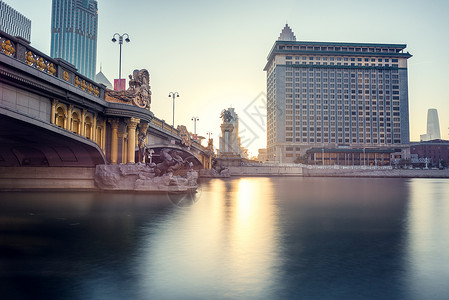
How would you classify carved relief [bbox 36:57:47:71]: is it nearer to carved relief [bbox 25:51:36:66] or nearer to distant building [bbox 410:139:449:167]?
carved relief [bbox 25:51:36:66]

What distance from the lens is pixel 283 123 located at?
534 ft

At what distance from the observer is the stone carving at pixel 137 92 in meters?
29.9

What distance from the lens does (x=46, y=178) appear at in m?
29.2

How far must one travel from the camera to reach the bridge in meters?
17.2

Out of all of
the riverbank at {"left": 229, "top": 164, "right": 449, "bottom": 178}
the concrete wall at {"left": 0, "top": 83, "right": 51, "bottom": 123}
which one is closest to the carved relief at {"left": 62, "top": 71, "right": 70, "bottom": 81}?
the concrete wall at {"left": 0, "top": 83, "right": 51, "bottom": 123}

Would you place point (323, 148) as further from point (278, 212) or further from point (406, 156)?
point (278, 212)

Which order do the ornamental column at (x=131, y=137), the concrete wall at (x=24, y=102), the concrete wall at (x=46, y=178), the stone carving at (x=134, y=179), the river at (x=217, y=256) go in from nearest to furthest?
the river at (x=217, y=256) → the concrete wall at (x=24, y=102) → the stone carving at (x=134, y=179) → the concrete wall at (x=46, y=178) → the ornamental column at (x=131, y=137)

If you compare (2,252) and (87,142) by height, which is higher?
(87,142)

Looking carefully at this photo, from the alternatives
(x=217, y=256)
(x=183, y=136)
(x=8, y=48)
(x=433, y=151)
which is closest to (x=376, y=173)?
(x=183, y=136)

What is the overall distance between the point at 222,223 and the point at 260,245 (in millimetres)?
5118

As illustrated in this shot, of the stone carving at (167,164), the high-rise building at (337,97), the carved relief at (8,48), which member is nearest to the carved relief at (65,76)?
the carved relief at (8,48)

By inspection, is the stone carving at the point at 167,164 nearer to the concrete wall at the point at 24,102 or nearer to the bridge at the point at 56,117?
the bridge at the point at 56,117

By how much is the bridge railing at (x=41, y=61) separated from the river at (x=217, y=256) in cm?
771

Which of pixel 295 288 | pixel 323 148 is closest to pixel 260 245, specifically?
pixel 295 288
